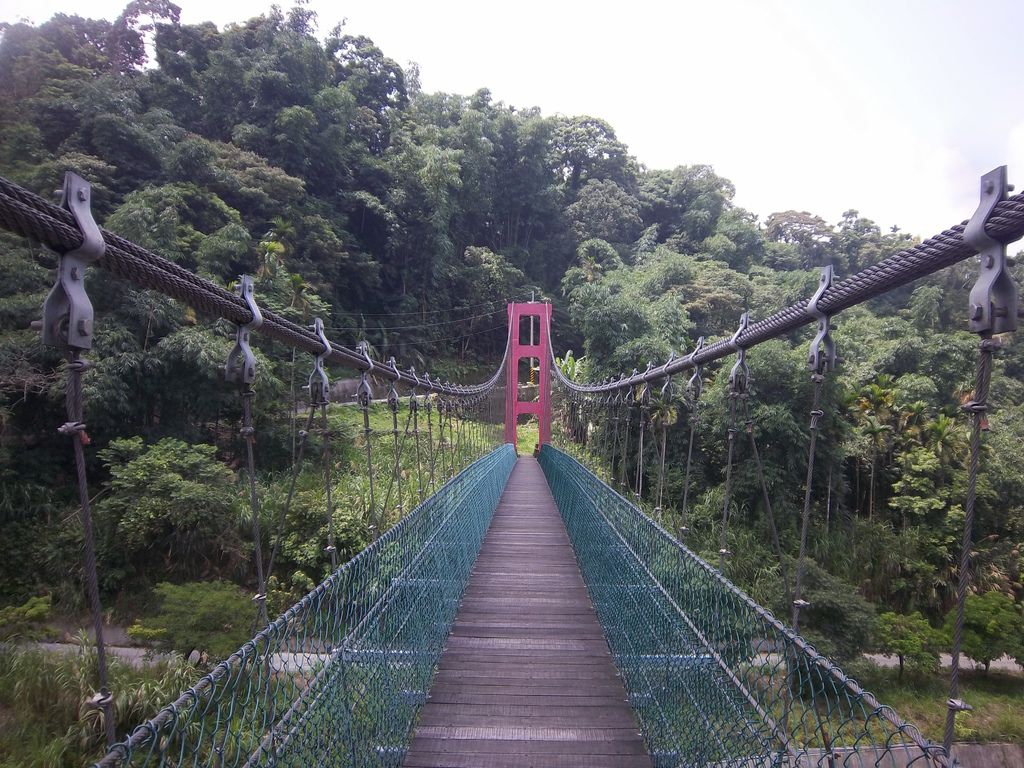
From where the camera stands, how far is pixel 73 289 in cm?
95

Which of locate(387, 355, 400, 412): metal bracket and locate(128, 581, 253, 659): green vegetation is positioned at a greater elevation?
locate(387, 355, 400, 412): metal bracket

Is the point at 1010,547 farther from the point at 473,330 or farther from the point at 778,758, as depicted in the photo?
the point at 473,330

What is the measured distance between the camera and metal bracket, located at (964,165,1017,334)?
94cm

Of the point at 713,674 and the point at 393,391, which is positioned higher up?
the point at 393,391

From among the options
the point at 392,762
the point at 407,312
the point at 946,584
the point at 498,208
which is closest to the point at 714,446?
the point at 946,584

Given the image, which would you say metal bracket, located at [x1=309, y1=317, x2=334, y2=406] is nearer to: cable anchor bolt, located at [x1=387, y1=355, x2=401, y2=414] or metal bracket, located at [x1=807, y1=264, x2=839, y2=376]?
cable anchor bolt, located at [x1=387, y1=355, x2=401, y2=414]

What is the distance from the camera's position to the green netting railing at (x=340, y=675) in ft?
3.23

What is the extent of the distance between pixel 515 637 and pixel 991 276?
8.03 ft

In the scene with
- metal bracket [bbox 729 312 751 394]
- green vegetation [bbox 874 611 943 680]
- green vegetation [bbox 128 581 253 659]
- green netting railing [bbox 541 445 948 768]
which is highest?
metal bracket [bbox 729 312 751 394]

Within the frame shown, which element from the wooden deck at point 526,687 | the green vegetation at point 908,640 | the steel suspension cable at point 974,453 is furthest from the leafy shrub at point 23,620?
the green vegetation at point 908,640

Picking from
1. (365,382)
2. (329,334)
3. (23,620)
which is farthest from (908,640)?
(329,334)

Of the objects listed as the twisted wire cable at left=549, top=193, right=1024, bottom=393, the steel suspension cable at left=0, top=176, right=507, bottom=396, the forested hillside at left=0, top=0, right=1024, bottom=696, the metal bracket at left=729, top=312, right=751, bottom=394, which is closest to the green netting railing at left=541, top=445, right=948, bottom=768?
the metal bracket at left=729, top=312, right=751, bottom=394

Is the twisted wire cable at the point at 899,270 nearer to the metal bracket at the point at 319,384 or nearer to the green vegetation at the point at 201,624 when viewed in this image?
the metal bracket at the point at 319,384

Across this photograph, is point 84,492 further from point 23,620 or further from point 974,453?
point 23,620
